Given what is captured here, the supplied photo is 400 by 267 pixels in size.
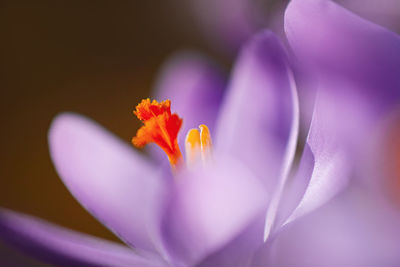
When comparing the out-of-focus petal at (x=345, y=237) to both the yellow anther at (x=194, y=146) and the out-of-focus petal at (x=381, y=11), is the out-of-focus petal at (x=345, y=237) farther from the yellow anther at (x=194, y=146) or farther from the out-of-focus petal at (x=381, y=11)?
the out-of-focus petal at (x=381, y=11)

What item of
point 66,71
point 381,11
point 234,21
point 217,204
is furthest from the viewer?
point 66,71

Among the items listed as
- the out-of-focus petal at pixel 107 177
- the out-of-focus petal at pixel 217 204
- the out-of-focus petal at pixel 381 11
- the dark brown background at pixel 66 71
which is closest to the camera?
the out-of-focus petal at pixel 217 204

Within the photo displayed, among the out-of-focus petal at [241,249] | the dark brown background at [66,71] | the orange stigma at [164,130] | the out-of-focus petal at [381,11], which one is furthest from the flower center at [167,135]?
the dark brown background at [66,71]

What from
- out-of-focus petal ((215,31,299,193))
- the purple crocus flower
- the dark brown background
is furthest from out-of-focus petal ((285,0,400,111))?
the dark brown background

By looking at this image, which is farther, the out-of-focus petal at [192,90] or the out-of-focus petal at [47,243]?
the out-of-focus petal at [192,90]

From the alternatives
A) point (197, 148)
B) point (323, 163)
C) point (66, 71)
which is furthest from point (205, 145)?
point (66, 71)

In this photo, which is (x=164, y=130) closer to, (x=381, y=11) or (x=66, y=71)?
(x=381, y=11)

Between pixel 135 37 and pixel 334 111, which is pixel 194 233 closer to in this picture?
pixel 334 111
